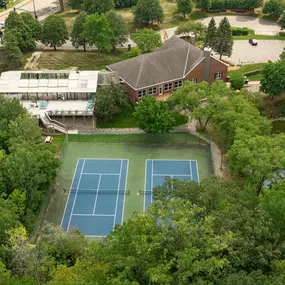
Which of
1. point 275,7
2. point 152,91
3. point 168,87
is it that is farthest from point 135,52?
point 275,7

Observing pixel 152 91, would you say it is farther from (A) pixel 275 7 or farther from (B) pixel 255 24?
(A) pixel 275 7

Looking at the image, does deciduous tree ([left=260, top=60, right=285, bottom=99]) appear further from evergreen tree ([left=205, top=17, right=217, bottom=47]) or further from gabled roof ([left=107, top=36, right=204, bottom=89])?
evergreen tree ([left=205, top=17, right=217, bottom=47])

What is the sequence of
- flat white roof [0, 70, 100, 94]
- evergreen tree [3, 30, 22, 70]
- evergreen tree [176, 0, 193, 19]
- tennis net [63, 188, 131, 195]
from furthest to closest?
evergreen tree [176, 0, 193, 19] → evergreen tree [3, 30, 22, 70] → flat white roof [0, 70, 100, 94] → tennis net [63, 188, 131, 195]

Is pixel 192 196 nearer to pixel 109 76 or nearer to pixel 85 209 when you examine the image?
pixel 85 209

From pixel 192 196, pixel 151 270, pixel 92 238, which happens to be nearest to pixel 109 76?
pixel 92 238

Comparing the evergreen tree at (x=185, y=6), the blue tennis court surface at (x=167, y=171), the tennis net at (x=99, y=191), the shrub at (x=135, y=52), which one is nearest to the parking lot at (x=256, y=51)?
the shrub at (x=135, y=52)

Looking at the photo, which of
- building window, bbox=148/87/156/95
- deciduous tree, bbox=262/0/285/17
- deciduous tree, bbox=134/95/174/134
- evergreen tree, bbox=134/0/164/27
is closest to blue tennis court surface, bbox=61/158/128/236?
deciduous tree, bbox=134/95/174/134

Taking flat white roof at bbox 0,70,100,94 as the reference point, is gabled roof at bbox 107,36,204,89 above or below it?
above
